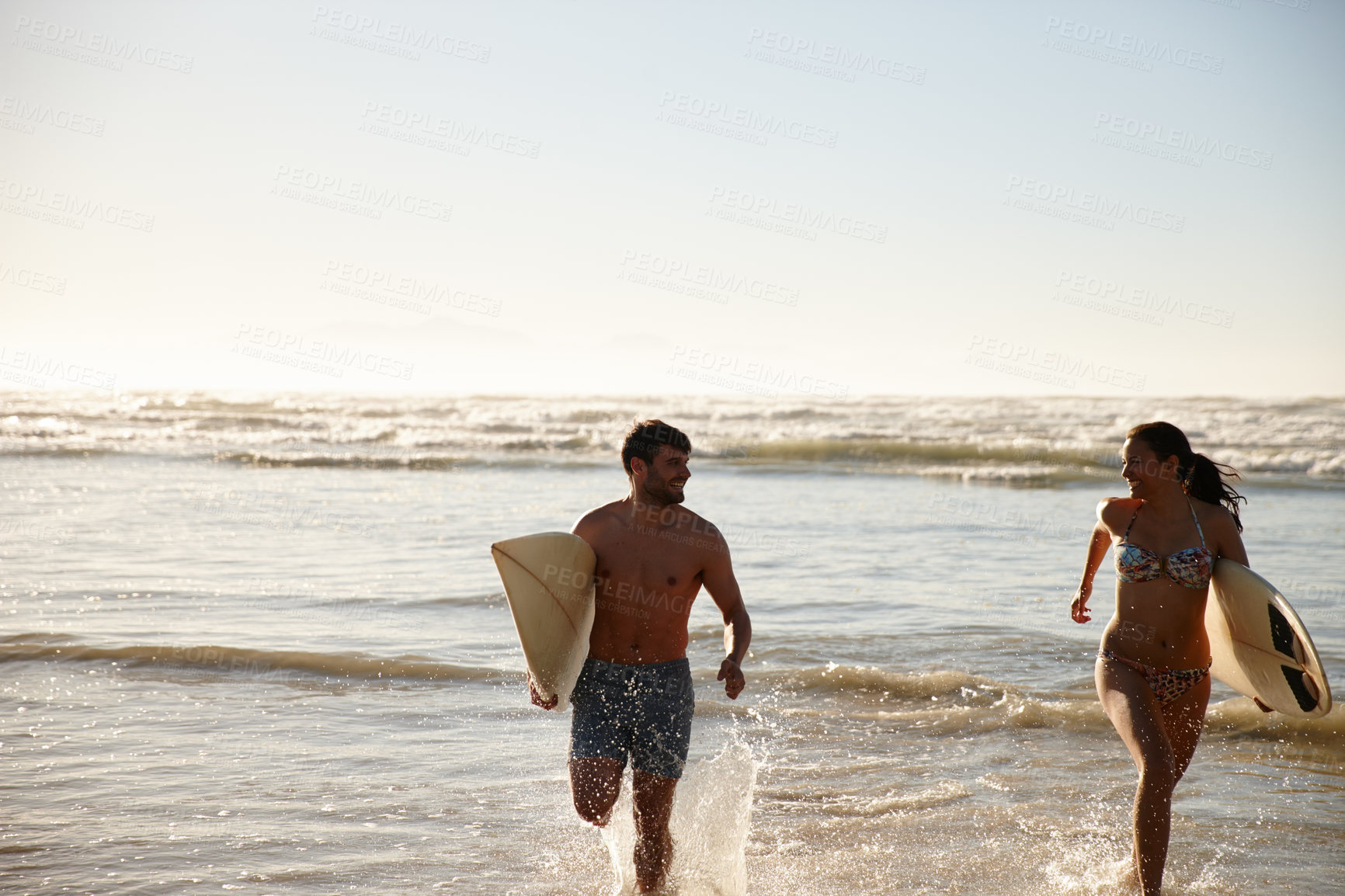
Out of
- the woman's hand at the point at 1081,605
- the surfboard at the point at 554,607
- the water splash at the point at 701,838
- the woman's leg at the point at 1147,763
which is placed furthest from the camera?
the woman's hand at the point at 1081,605

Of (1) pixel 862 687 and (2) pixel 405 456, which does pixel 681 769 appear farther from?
(2) pixel 405 456

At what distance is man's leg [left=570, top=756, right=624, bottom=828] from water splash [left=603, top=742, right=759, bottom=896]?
0.46 meters

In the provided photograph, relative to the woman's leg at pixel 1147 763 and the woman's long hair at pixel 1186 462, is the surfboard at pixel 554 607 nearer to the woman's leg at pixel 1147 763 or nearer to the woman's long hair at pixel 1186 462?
the woman's leg at pixel 1147 763

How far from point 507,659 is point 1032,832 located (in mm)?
3919

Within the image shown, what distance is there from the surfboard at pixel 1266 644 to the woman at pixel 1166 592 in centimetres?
11

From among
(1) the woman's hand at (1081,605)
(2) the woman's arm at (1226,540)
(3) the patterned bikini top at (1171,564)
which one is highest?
(2) the woman's arm at (1226,540)

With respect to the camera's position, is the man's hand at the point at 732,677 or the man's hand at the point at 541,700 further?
the man's hand at the point at 541,700

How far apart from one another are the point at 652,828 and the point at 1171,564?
225cm

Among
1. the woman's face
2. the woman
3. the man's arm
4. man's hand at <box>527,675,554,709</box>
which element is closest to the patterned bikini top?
the woman

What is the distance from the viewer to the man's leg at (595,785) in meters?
3.76

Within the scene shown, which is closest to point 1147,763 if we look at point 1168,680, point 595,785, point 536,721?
point 1168,680

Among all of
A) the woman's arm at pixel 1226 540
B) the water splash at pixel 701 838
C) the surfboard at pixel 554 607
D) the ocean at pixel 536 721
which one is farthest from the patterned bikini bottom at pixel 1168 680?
the surfboard at pixel 554 607

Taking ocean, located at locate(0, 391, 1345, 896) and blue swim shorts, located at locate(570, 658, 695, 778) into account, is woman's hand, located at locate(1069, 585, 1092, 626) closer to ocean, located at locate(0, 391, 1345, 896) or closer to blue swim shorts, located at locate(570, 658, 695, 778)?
ocean, located at locate(0, 391, 1345, 896)

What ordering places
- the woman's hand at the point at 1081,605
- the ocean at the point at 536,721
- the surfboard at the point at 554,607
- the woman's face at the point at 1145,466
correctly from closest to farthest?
the surfboard at the point at 554,607 → the woman's face at the point at 1145,466 → the ocean at the point at 536,721 → the woman's hand at the point at 1081,605
